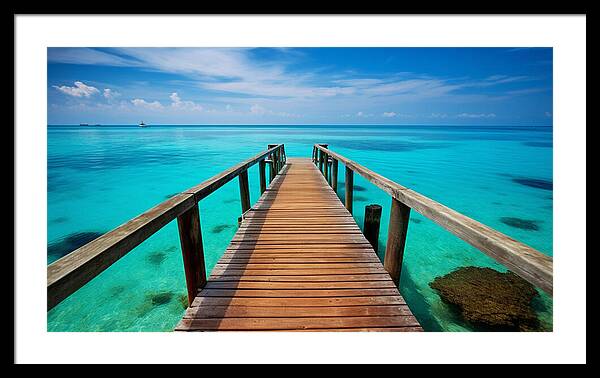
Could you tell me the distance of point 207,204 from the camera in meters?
10.8

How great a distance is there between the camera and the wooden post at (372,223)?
376cm

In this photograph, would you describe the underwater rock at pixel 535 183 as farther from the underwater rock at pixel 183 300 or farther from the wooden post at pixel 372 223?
the underwater rock at pixel 183 300

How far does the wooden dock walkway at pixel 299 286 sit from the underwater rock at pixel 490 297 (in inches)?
96.8

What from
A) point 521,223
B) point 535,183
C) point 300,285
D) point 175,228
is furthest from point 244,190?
point 535,183

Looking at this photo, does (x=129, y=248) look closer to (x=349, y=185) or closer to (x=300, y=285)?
(x=300, y=285)

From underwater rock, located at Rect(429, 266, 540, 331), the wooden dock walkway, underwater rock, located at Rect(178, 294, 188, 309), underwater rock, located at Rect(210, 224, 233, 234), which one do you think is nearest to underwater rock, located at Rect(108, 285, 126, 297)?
underwater rock, located at Rect(178, 294, 188, 309)

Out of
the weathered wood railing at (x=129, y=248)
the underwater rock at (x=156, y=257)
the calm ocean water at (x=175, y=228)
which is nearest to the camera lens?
the weathered wood railing at (x=129, y=248)

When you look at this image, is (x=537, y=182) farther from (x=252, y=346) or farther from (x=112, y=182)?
(x=112, y=182)

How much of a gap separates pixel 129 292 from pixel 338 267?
4.89 meters

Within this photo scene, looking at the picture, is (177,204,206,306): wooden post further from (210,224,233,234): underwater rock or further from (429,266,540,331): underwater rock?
(210,224,233,234): underwater rock

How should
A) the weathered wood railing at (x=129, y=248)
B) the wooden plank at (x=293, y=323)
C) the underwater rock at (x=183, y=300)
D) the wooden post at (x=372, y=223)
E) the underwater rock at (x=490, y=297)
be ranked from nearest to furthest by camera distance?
the weathered wood railing at (x=129, y=248) → the wooden plank at (x=293, y=323) → the wooden post at (x=372, y=223) → the underwater rock at (x=490, y=297) → the underwater rock at (x=183, y=300)

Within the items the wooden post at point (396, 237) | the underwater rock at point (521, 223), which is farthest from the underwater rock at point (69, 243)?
the underwater rock at point (521, 223)
